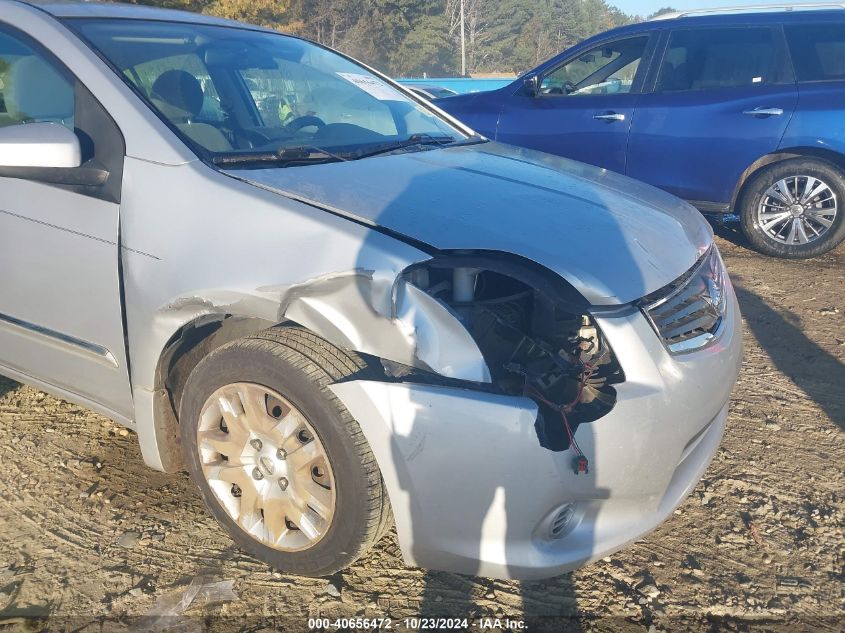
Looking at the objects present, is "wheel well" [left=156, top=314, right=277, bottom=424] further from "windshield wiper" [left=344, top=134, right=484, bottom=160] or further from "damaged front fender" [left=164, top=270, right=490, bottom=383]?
"windshield wiper" [left=344, top=134, right=484, bottom=160]

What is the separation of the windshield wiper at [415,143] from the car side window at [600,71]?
3.05 m

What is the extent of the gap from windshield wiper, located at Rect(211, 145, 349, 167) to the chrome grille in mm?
1272

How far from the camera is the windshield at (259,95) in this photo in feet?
8.26

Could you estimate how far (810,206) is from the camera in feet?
18.2

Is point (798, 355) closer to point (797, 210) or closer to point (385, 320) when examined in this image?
point (797, 210)

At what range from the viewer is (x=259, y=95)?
126 inches

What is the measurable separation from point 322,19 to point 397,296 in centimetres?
4785

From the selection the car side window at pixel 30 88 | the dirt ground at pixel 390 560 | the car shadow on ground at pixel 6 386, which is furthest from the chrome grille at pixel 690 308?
the car shadow on ground at pixel 6 386

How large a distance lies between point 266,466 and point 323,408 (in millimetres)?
387

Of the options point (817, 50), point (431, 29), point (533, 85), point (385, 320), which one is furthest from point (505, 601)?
point (431, 29)

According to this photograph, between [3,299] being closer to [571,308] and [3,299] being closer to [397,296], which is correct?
[397,296]

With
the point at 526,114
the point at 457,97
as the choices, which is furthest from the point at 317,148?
the point at 457,97

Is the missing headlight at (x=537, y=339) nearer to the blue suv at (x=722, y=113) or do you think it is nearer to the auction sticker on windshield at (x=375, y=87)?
the auction sticker on windshield at (x=375, y=87)

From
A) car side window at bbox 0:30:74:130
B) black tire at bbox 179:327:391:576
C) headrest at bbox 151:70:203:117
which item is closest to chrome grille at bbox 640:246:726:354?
black tire at bbox 179:327:391:576
